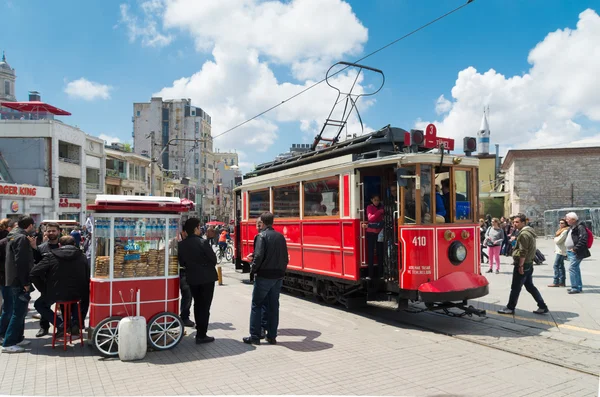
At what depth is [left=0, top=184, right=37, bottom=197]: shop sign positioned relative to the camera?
2918 cm

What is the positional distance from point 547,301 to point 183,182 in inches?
2457

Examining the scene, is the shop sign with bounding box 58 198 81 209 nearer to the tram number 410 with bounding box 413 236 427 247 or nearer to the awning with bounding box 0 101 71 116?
the awning with bounding box 0 101 71 116

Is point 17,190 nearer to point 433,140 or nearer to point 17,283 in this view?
point 17,283

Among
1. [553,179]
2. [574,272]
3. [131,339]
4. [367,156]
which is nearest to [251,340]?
[131,339]

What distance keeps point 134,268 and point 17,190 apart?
28498mm

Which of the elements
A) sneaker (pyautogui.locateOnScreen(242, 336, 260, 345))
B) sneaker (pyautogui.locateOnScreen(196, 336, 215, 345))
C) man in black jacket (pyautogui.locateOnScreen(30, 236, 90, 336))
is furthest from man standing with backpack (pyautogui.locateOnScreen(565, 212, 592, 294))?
man in black jacket (pyautogui.locateOnScreen(30, 236, 90, 336))

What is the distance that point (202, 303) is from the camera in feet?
22.6

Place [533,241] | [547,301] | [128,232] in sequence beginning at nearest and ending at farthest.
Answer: [128,232] → [533,241] → [547,301]

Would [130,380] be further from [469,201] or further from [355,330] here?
[469,201]

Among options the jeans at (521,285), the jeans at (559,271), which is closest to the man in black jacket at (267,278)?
the jeans at (521,285)

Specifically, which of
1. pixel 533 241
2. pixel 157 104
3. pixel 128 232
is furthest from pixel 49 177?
pixel 157 104

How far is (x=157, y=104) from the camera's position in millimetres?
76000

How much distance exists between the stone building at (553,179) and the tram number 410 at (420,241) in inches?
1201

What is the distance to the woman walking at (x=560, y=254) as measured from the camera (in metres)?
11.1
